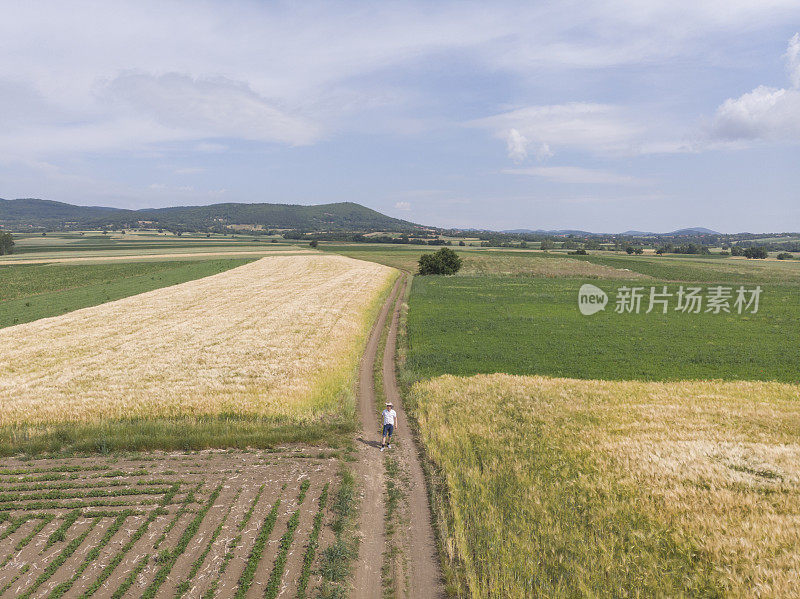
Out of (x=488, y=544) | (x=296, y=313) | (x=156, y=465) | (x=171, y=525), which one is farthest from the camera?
(x=296, y=313)

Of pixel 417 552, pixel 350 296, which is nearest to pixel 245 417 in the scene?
pixel 417 552

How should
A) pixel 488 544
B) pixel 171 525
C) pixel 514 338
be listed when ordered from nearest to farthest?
pixel 488 544
pixel 171 525
pixel 514 338

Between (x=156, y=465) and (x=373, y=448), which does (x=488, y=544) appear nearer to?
(x=373, y=448)

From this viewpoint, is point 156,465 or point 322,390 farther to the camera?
point 322,390

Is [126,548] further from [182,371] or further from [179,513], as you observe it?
[182,371]

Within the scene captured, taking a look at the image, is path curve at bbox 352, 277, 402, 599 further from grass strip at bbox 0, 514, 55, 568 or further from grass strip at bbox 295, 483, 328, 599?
grass strip at bbox 0, 514, 55, 568

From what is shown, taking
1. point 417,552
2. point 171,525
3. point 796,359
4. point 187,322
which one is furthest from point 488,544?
point 187,322
